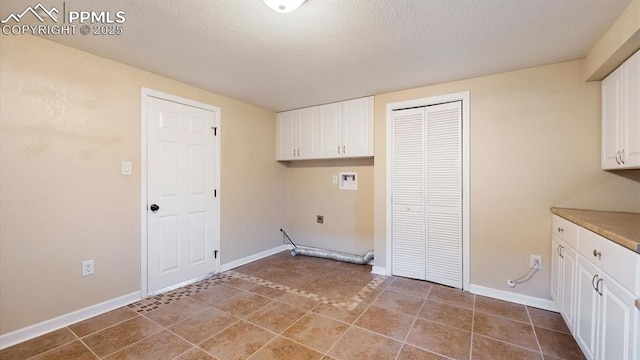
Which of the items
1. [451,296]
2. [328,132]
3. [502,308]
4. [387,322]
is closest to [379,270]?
[451,296]

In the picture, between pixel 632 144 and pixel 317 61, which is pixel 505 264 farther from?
pixel 317 61

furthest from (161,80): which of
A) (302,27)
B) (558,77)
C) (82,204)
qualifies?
(558,77)

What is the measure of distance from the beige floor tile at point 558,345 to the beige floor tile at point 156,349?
2519 mm

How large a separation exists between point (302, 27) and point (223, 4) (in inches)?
20.6

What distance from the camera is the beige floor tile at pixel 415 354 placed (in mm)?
1770

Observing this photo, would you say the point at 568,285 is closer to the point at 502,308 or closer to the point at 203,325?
the point at 502,308

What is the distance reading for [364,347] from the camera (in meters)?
1.89

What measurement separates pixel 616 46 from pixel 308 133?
3.06m

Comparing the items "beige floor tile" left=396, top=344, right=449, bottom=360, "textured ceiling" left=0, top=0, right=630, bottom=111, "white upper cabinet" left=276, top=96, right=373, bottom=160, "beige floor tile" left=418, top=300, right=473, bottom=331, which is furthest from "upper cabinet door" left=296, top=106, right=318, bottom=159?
"beige floor tile" left=396, top=344, right=449, bottom=360

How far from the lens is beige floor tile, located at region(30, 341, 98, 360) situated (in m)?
1.77

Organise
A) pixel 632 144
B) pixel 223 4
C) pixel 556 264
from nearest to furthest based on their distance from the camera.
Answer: pixel 223 4
pixel 632 144
pixel 556 264

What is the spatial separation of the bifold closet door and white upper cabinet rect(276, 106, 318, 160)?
1.22 metres

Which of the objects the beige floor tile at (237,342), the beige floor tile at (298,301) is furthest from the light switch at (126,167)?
the beige floor tile at (298,301)

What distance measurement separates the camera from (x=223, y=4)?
5.34ft
